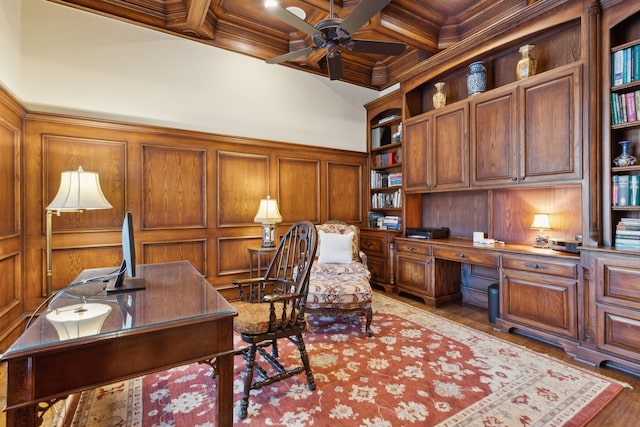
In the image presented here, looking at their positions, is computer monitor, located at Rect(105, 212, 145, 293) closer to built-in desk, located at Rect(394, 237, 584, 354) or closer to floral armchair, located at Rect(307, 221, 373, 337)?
floral armchair, located at Rect(307, 221, 373, 337)

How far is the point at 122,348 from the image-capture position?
3.56ft

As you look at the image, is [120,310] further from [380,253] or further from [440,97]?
[440,97]

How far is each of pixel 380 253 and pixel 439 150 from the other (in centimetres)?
161

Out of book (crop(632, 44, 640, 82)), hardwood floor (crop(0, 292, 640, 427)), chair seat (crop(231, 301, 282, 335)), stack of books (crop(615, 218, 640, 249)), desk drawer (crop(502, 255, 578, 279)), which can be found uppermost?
book (crop(632, 44, 640, 82))

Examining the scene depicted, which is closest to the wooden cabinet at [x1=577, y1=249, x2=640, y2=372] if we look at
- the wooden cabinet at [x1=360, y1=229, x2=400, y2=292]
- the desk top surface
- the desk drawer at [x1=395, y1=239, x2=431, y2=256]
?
the desk drawer at [x1=395, y1=239, x2=431, y2=256]

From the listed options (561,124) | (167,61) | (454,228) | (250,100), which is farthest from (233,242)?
(561,124)

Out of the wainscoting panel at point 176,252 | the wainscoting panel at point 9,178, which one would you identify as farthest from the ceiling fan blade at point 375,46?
the wainscoting panel at point 9,178

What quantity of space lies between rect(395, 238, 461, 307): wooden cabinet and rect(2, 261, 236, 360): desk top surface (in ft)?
9.08

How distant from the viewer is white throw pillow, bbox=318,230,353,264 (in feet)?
11.3

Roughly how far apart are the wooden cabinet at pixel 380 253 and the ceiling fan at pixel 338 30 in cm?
229

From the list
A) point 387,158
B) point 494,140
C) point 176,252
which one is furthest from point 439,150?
point 176,252

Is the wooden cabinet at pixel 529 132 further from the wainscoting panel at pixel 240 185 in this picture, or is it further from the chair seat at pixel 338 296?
the wainscoting panel at pixel 240 185

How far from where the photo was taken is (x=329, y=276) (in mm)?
3117

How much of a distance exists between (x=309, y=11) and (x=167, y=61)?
1682 millimetres
